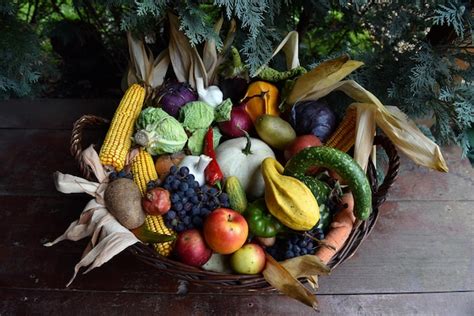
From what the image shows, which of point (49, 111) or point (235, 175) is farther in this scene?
point (49, 111)

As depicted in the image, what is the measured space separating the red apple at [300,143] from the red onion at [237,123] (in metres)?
0.12

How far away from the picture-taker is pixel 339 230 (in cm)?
83

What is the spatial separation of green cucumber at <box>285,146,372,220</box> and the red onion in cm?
20

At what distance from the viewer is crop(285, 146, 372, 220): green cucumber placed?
80cm

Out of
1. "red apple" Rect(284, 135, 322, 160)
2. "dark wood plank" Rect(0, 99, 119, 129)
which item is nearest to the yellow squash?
"red apple" Rect(284, 135, 322, 160)

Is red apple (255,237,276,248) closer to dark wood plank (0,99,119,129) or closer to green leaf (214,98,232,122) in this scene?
green leaf (214,98,232,122)

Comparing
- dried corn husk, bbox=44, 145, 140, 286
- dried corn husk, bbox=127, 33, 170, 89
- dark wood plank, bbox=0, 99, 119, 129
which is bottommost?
dark wood plank, bbox=0, 99, 119, 129

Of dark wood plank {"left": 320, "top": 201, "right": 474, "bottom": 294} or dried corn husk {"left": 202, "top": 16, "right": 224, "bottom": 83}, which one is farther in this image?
dried corn husk {"left": 202, "top": 16, "right": 224, "bottom": 83}

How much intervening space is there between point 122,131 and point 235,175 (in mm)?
265

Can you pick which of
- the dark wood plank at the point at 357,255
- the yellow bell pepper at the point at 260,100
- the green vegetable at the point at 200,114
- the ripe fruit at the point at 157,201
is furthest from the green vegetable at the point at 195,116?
the dark wood plank at the point at 357,255

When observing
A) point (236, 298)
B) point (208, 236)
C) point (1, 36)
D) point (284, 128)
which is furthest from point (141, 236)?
point (1, 36)

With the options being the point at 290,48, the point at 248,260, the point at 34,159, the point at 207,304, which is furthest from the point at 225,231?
the point at 34,159

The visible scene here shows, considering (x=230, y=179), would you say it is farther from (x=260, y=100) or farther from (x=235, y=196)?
(x=260, y=100)

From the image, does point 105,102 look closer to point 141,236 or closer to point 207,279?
point 141,236
